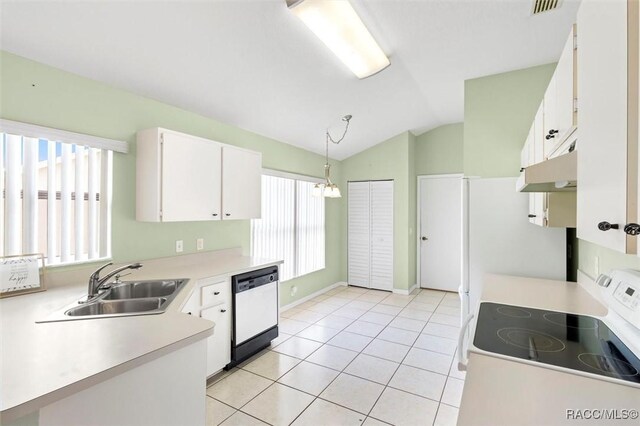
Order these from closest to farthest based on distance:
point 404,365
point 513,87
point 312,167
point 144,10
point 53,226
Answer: point 144,10 → point 53,226 → point 404,365 → point 513,87 → point 312,167

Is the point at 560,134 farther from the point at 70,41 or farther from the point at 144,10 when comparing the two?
the point at 70,41

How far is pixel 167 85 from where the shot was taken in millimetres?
2496

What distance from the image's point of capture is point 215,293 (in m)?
2.44

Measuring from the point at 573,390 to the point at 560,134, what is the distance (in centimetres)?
108

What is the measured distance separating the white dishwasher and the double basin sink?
575 mm

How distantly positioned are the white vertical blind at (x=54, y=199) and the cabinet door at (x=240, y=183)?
95cm

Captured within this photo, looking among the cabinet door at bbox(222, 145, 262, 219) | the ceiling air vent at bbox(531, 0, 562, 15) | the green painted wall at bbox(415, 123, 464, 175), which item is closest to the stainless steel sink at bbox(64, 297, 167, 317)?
the cabinet door at bbox(222, 145, 262, 219)

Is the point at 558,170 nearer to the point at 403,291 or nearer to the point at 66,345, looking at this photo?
the point at 66,345

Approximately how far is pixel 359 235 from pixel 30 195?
4541 mm

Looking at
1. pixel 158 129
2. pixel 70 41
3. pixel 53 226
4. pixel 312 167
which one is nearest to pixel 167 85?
pixel 158 129

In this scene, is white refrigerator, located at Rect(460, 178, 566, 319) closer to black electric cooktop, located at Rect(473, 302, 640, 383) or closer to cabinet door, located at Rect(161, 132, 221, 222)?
black electric cooktop, located at Rect(473, 302, 640, 383)

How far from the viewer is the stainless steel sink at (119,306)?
68.2 inches

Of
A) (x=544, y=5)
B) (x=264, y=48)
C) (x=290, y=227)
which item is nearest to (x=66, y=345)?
(x=264, y=48)

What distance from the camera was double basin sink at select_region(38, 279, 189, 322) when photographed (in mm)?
1587
